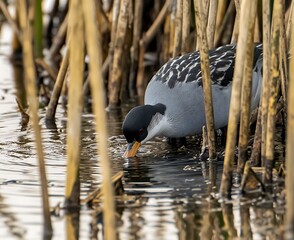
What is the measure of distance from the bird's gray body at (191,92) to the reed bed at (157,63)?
35 cm

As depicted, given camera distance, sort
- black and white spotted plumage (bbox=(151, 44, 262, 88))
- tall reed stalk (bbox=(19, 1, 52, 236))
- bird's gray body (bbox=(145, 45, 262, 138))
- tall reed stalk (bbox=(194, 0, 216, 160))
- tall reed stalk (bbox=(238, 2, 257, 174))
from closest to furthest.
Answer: tall reed stalk (bbox=(19, 1, 52, 236)) → tall reed stalk (bbox=(238, 2, 257, 174)) → tall reed stalk (bbox=(194, 0, 216, 160)) → bird's gray body (bbox=(145, 45, 262, 138)) → black and white spotted plumage (bbox=(151, 44, 262, 88))

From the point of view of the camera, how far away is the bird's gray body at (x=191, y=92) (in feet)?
30.1

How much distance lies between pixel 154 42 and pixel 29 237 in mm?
9174

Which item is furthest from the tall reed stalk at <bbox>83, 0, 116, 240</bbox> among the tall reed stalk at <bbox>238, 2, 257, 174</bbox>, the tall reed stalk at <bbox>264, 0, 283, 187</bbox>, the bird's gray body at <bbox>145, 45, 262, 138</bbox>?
the bird's gray body at <bbox>145, 45, 262, 138</bbox>

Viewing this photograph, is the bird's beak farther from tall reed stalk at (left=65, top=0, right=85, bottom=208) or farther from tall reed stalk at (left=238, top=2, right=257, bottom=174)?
tall reed stalk at (left=65, top=0, right=85, bottom=208)

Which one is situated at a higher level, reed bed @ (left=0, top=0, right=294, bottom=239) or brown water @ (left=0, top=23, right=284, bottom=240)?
reed bed @ (left=0, top=0, right=294, bottom=239)

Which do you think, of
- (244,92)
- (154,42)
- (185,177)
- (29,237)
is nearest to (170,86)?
(185,177)

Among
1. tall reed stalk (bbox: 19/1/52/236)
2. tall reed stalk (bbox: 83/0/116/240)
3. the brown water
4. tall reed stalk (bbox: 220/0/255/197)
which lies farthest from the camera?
tall reed stalk (bbox: 220/0/255/197)

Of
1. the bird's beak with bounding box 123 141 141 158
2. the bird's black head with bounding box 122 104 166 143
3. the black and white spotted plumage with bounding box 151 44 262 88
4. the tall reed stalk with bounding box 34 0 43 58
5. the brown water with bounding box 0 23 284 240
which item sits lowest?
the brown water with bounding box 0 23 284 240

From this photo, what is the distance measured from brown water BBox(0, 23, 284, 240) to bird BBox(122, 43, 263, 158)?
0.26 meters

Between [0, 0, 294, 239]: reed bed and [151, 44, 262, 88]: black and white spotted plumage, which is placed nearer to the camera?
[0, 0, 294, 239]: reed bed

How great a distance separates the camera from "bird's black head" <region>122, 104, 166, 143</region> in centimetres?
870

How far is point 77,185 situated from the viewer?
Result: 22.1 feet

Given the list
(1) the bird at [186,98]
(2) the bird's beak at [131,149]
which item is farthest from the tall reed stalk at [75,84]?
(1) the bird at [186,98]
